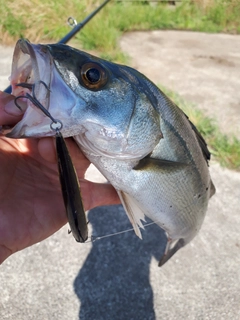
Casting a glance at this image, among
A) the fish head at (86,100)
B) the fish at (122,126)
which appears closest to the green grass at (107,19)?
the fish at (122,126)

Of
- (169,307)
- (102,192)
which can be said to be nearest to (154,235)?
(169,307)

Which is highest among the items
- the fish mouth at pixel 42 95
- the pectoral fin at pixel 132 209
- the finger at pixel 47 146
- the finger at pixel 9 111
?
the fish mouth at pixel 42 95

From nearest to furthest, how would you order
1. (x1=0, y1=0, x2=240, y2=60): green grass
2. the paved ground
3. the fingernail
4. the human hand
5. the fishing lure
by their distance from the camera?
the fishing lure → the fingernail → the human hand → the paved ground → (x1=0, y1=0, x2=240, y2=60): green grass

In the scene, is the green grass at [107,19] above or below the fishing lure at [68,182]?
below

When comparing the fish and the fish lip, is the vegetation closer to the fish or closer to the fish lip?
the fish

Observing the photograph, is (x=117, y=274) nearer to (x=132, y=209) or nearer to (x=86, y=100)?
(x=132, y=209)

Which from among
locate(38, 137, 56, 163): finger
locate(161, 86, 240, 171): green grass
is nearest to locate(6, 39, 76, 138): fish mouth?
locate(38, 137, 56, 163): finger

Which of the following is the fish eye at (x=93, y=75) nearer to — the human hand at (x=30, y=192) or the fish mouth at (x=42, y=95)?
the fish mouth at (x=42, y=95)

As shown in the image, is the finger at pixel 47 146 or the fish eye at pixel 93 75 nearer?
the fish eye at pixel 93 75
